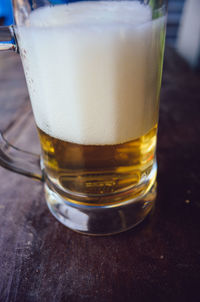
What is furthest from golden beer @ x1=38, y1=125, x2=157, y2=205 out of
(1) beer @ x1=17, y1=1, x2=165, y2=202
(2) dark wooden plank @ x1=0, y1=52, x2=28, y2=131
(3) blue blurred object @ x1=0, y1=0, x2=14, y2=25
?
(3) blue blurred object @ x1=0, y1=0, x2=14, y2=25

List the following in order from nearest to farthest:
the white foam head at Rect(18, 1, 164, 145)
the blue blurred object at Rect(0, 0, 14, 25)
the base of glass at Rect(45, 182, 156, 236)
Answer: the white foam head at Rect(18, 1, 164, 145), the base of glass at Rect(45, 182, 156, 236), the blue blurred object at Rect(0, 0, 14, 25)

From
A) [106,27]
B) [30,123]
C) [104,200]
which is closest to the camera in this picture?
[106,27]

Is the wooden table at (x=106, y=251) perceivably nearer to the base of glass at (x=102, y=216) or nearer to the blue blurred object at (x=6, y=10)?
the base of glass at (x=102, y=216)

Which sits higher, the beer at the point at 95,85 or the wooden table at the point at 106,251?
the beer at the point at 95,85

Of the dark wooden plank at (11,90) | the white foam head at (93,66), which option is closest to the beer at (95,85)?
the white foam head at (93,66)

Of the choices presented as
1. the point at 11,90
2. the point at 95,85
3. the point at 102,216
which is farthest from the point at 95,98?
the point at 11,90

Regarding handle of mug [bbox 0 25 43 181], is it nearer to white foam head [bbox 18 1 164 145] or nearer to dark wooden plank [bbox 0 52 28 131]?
white foam head [bbox 18 1 164 145]

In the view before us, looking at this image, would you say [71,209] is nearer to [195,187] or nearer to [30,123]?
[195,187]

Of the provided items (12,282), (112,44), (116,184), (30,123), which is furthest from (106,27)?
(30,123)
